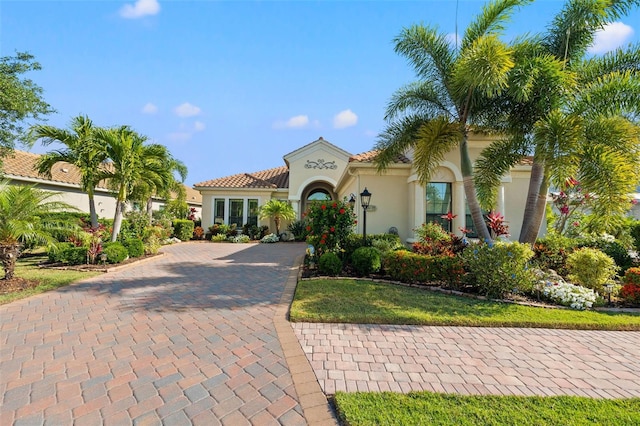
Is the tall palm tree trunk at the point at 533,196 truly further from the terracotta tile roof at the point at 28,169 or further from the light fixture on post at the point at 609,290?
the terracotta tile roof at the point at 28,169

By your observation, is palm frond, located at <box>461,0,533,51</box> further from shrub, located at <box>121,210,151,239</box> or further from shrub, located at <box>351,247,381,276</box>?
shrub, located at <box>121,210,151,239</box>

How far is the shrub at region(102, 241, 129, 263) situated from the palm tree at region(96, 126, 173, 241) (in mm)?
1953

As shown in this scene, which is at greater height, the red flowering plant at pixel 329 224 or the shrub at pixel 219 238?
the red flowering plant at pixel 329 224

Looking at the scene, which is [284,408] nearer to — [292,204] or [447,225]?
[447,225]

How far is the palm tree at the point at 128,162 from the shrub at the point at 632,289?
17138 millimetres

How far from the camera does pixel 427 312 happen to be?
5973mm

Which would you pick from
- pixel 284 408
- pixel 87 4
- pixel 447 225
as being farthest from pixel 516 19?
pixel 87 4

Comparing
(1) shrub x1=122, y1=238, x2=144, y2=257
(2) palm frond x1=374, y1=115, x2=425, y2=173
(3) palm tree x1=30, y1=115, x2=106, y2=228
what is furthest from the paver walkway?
(3) palm tree x1=30, y1=115, x2=106, y2=228

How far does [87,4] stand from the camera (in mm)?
7840

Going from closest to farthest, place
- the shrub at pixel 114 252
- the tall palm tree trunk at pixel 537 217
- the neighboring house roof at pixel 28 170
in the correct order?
1. the tall palm tree trunk at pixel 537 217
2. the shrub at pixel 114 252
3. the neighboring house roof at pixel 28 170

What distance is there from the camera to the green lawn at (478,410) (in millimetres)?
2775

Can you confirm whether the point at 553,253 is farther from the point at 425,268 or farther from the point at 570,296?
the point at 425,268

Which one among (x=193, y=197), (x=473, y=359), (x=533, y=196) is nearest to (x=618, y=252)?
(x=533, y=196)

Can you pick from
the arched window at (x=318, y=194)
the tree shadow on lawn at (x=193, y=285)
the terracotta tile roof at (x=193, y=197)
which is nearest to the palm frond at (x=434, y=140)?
the tree shadow on lawn at (x=193, y=285)
